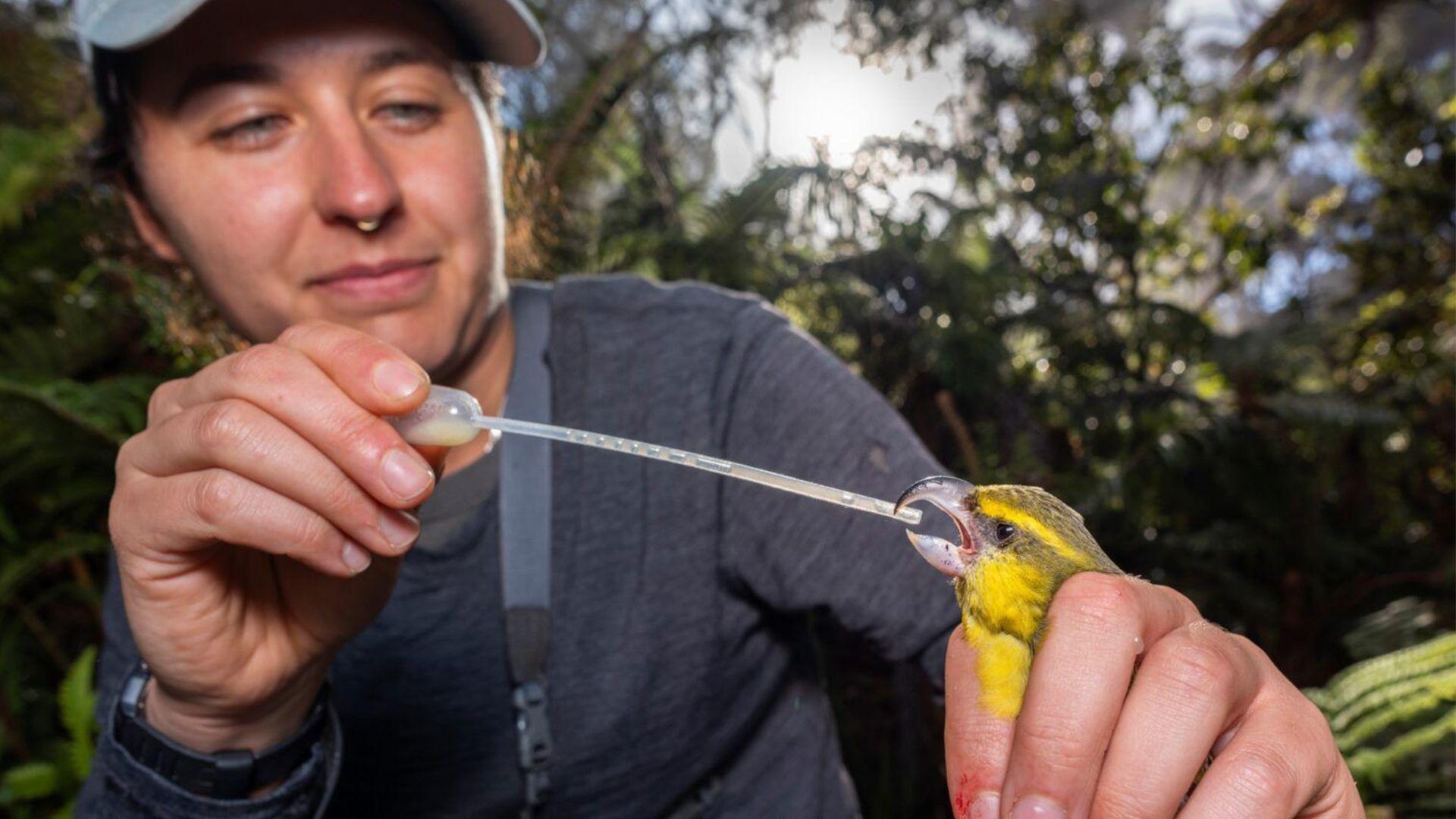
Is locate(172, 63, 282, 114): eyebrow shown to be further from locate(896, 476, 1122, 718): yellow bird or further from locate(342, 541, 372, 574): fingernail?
locate(896, 476, 1122, 718): yellow bird

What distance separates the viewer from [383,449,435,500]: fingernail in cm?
97

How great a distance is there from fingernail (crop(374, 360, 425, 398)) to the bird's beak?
0.54 meters

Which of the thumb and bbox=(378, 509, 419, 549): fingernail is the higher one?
the thumb

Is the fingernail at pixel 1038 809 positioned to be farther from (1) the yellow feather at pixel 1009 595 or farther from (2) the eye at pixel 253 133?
(2) the eye at pixel 253 133

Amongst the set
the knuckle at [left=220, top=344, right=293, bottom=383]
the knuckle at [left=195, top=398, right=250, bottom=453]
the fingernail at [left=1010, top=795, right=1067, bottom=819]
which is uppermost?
the knuckle at [left=220, top=344, right=293, bottom=383]

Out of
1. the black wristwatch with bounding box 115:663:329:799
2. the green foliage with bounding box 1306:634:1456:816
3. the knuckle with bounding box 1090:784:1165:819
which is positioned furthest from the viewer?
the green foliage with bounding box 1306:634:1456:816

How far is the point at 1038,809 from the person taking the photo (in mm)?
744

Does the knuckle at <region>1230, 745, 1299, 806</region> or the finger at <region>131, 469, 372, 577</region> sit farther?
the finger at <region>131, 469, 372, 577</region>

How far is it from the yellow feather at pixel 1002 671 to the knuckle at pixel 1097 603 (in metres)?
0.11

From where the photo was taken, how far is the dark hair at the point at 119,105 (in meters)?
1.53

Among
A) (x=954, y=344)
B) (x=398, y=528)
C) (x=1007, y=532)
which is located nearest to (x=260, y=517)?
(x=398, y=528)

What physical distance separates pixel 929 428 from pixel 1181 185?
8053 mm

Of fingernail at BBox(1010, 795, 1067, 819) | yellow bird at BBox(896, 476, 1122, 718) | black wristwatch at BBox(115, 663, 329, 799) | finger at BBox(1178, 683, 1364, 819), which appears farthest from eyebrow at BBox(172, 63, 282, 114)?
finger at BBox(1178, 683, 1364, 819)

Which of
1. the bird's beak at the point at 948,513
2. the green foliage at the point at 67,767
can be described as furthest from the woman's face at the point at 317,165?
the green foliage at the point at 67,767
